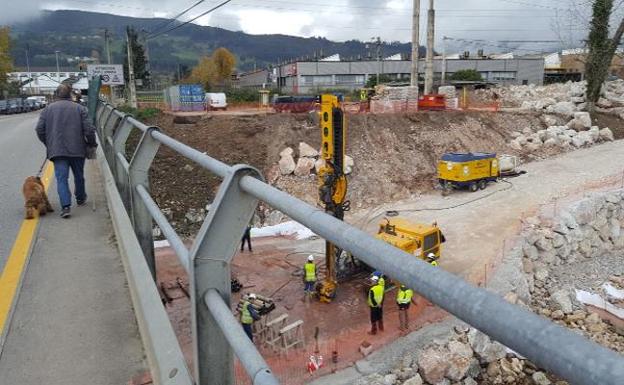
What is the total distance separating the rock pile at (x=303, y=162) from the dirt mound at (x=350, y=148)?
352 mm

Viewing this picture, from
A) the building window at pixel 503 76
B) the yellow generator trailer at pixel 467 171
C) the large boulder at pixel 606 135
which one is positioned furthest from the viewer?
the building window at pixel 503 76

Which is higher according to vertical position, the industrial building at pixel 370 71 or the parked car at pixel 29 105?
the industrial building at pixel 370 71

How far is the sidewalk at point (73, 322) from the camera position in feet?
8.52

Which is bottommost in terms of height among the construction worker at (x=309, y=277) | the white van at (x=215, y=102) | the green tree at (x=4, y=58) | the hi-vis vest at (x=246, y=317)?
the construction worker at (x=309, y=277)

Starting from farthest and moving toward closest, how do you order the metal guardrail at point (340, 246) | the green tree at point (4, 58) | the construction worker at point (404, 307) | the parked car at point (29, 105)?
the green tree at point (4, 58), the parked car at point (29, 105), the construction worker at point (404, 307), the metal guardrail at point (340, 246)

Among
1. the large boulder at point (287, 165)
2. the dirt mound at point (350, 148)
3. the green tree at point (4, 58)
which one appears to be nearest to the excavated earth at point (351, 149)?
the dirt mound at point (350, 148)

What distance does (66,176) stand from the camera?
5.59 m

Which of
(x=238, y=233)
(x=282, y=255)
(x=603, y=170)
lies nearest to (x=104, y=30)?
(x=282, y=255)

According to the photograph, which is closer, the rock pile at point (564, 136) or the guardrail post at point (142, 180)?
the guardrail post at point (142, 180)

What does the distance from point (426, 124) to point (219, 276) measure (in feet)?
93.5

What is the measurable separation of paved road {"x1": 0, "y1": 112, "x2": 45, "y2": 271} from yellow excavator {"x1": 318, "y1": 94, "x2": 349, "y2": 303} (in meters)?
7.08

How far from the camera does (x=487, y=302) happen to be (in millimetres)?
815

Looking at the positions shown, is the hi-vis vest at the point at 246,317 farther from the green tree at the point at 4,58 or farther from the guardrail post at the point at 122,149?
the green tree at the point at 4,58

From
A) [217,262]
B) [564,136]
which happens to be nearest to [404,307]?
[217,262]
